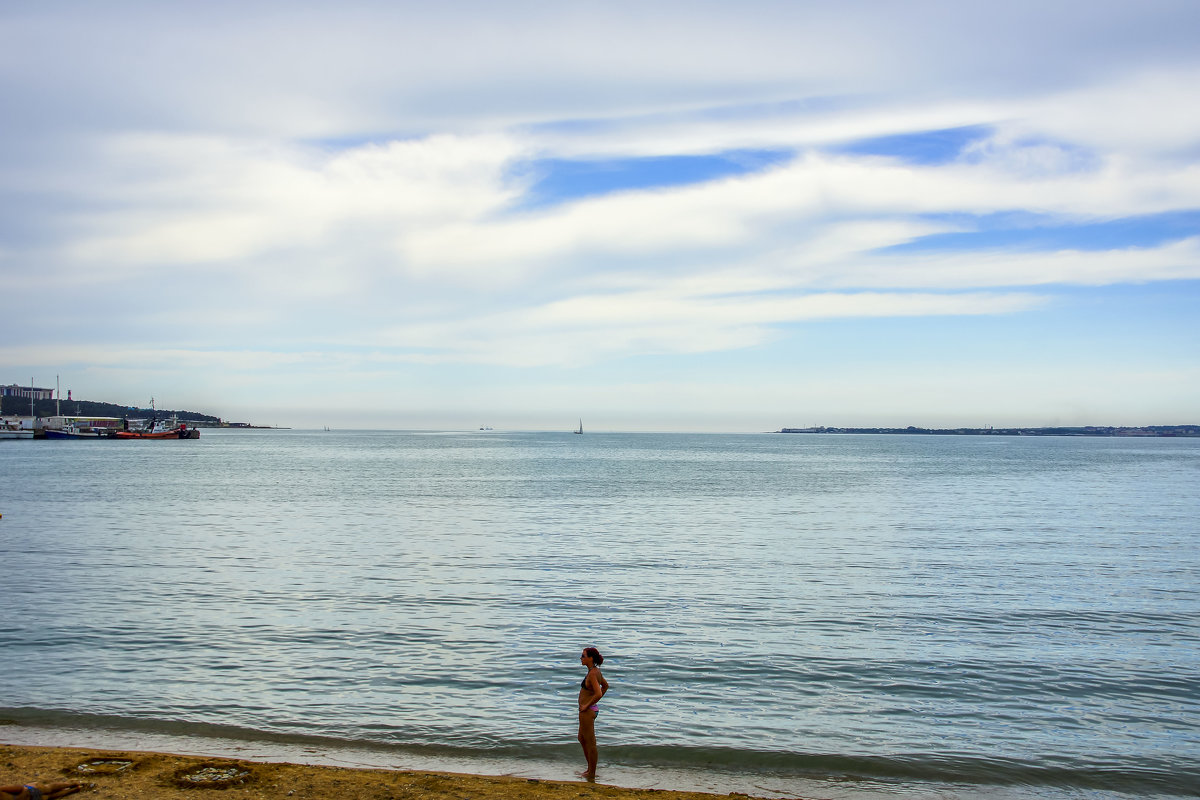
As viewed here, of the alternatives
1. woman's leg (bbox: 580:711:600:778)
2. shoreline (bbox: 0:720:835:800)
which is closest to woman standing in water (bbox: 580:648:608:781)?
woman's leg (bbox: 580:711:600:778)

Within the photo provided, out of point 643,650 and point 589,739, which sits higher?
point 589,739

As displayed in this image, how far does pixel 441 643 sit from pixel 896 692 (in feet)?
33.4

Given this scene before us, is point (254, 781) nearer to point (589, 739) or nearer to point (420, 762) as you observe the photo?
point (420, 762)

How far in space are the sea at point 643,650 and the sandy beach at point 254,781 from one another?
3.60 feet

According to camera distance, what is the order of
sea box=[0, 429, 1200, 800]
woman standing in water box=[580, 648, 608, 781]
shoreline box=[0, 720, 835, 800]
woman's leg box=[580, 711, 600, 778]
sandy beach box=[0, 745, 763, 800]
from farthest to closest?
sea box=[0, 429, 1200, 800] < shoreline box=[0, 720, 835, 800] < woman's leg box=[580, 711, 600, 778] < woman standing in water box=[580, 648, 608, 781] < sandy beach box=[0, 745, 763, 800]

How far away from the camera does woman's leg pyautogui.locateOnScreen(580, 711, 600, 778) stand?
1215 cm

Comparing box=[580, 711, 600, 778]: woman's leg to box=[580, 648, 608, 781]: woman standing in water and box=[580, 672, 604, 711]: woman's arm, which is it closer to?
box=[580, 648, 608, 781]: woman standing in water

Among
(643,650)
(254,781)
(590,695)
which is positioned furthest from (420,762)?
(643,650)

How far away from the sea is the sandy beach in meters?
1.10

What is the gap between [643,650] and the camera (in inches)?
784

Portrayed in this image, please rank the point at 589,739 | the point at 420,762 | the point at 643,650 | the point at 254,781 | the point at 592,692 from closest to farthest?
1. the point at 254,781
2. the point at 592,692
3. the point at 589,739
4. the point at 420,762
5. the point at 643,650

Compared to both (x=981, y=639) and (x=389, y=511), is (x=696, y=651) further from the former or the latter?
(x=389, y=511)

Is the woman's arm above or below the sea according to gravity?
above

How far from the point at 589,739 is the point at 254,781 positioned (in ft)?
15.0
